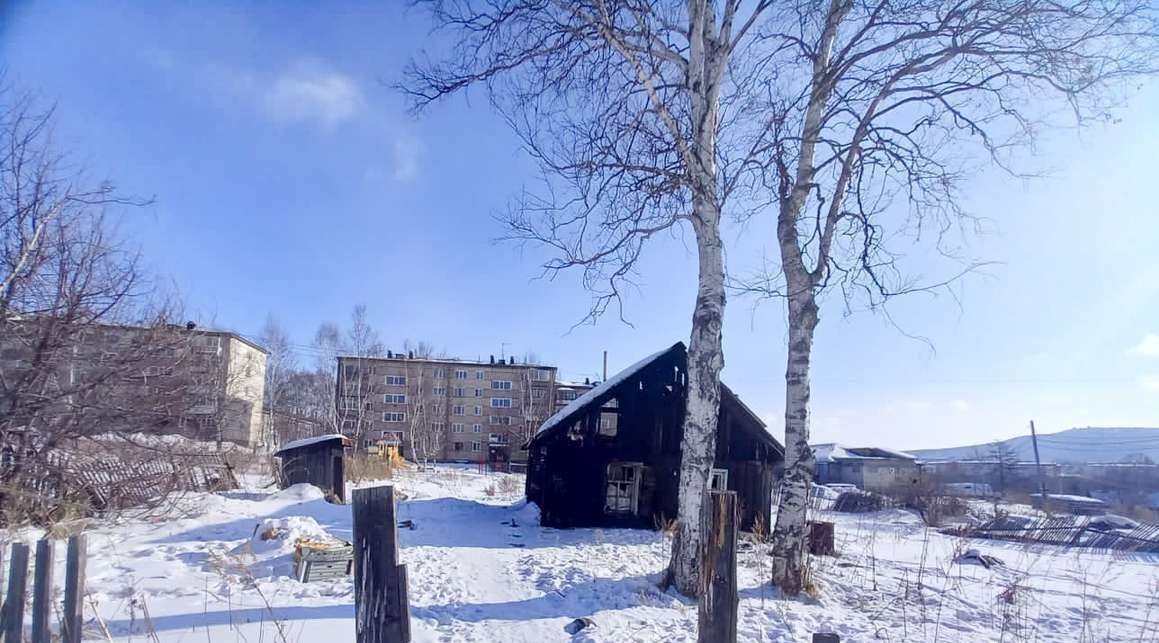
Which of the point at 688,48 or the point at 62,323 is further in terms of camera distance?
the point at 688,48

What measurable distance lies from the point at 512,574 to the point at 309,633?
14.1ft

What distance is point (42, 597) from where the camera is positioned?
12.9 feet

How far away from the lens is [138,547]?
9.83 metres

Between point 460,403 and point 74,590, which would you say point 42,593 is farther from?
point 460,403

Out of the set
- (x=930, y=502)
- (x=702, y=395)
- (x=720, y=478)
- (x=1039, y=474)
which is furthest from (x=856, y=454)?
(x=702, y=395)

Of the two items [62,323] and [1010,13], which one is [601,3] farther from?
[62,323]

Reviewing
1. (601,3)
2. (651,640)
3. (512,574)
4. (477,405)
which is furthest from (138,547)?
(477,405)

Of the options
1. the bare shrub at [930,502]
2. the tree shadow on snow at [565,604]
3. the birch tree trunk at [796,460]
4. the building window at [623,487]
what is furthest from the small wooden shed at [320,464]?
the bare shrub at [930,502]

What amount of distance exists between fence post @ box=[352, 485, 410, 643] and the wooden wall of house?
60.6 ft

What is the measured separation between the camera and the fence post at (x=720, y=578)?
9.83ft

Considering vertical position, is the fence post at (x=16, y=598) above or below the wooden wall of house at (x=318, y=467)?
above

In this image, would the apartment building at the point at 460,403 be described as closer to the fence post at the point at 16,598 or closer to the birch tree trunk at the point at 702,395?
the birch tree trunk at the point at 702,395

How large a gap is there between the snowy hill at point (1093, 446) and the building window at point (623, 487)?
74001 millimetres

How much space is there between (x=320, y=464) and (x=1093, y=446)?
11265 cm
